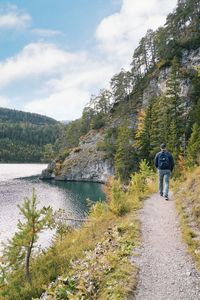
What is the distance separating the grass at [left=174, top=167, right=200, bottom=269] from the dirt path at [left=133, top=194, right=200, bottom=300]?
217mm

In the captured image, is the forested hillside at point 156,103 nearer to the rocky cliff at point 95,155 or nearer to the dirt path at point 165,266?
the rocky cliff at point 95,155

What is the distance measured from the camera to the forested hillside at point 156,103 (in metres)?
55.6

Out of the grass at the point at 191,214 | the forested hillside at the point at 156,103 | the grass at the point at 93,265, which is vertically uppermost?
the forested hillside at the point at 156,103

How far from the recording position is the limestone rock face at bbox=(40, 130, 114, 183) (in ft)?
276

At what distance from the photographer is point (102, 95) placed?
111375mm

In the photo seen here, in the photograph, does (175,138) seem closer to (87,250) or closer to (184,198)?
(184,198)

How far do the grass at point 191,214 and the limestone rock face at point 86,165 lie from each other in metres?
65.8

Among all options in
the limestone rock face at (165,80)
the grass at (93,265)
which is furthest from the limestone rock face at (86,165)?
the grass at (93,265)

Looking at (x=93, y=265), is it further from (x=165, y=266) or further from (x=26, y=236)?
(x=26, y=236)

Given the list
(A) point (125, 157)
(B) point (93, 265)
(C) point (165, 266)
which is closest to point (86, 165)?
(A) point (125, 157)

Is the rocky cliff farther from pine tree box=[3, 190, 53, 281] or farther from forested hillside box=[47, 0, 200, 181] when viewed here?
pine tree box=[3, 190, 53, 281]

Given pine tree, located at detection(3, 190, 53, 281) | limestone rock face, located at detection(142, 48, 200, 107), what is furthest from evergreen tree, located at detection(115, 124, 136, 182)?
pine tree, located at detection(3, 190, 53, 281)

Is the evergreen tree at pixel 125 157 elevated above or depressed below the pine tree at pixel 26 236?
above

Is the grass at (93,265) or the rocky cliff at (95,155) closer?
the grass at (93,265)
